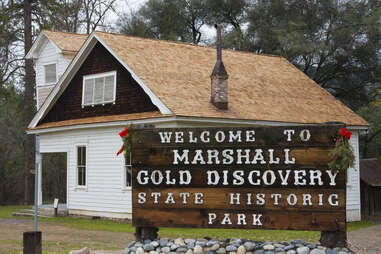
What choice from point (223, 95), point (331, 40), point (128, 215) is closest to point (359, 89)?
point (331, 40)

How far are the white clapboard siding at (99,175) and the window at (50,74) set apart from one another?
3.31 m

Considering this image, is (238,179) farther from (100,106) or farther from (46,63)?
(46,63)

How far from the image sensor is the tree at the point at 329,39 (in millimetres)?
28500

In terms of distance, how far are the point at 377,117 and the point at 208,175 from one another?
17689mm

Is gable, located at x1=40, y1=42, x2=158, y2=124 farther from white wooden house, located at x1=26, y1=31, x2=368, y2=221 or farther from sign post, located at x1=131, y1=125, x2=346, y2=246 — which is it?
sign post, located at x1=131, y1=125, x2=346, y2=246

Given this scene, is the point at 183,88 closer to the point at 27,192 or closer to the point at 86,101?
the point at 86,101

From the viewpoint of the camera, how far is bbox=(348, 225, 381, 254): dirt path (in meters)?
13.2

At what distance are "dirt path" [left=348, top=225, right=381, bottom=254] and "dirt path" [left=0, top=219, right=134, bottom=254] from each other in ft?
16.8

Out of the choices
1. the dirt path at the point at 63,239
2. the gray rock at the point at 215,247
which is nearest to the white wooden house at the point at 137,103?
the dirt path at the point at 63,239

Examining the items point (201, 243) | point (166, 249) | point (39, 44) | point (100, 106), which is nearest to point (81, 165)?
point (100, 106)

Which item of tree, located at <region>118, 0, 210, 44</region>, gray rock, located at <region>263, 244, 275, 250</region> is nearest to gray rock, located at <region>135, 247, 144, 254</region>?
gray rock, located at <region>263, 244, 275, 250</region>

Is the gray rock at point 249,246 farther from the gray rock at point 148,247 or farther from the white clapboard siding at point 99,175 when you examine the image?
the white clapboard siding at point 99,175

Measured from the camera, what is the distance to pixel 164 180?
9.93 m

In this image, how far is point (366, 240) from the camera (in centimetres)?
1551
